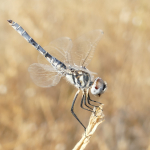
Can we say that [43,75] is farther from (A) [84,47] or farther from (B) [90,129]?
(B) [90,129]

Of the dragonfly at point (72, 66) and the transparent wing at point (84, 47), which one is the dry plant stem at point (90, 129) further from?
the transparent wing at point (84, 47)

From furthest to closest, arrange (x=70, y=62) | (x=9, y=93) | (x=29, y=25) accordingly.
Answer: (x=29, y=25)
(x=9, y=93)
(x=70, y=62)

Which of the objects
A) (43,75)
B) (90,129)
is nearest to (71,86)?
(43,75)

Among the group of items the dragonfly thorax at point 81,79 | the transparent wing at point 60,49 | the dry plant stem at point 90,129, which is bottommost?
the dry plant stem at point 90,129

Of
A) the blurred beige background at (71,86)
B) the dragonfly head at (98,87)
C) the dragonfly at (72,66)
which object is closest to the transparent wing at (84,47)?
the dragonfly at (72,66)

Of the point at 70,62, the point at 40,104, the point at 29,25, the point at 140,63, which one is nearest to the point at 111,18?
the point at 140,63

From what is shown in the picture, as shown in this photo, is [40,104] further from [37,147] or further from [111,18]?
[111,18]

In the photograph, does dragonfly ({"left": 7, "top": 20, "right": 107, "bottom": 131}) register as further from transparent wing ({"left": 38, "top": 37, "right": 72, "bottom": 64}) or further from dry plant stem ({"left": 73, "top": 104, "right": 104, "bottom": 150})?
dry plant stem ({"left": 73, "top": 104, "right": 104, "bottom": 150})
